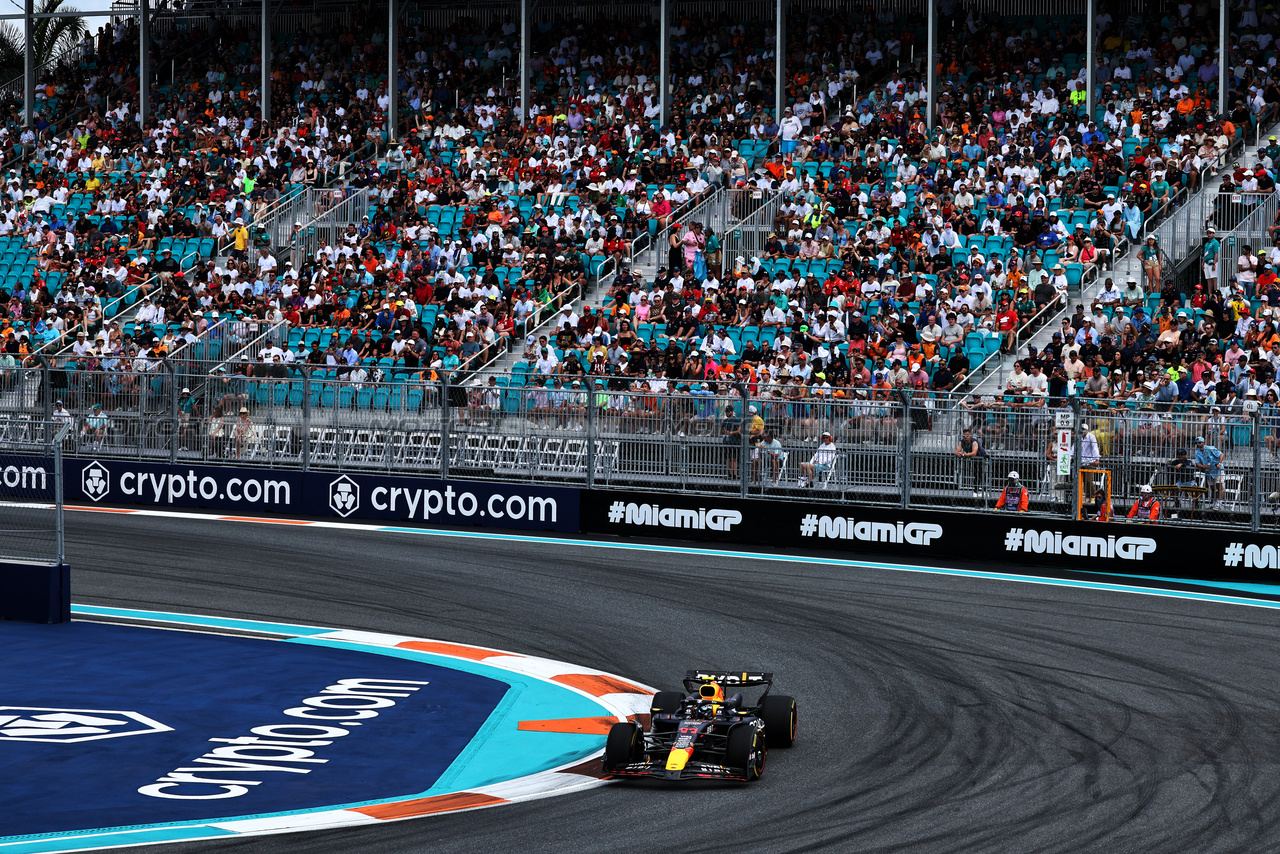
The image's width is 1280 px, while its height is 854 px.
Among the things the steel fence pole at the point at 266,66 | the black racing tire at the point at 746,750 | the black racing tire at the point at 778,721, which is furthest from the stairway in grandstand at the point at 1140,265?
the steel fence pole at the point at 266,66

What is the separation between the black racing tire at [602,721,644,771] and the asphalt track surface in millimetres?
182

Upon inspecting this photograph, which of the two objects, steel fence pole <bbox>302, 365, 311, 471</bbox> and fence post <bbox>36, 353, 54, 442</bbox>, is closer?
→ steel fence pole <bbox>302, 365, 311, 471</bbox>

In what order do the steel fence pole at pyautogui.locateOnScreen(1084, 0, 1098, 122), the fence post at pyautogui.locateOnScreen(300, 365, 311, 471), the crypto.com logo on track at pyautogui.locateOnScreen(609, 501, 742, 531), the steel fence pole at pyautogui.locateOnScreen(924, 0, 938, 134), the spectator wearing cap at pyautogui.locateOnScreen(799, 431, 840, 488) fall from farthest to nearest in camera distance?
the steel fence pole at pyautogui.locateOnScreen(924, 0, 938, 134), the steel fence pole at pyautogui.locateOnScreen(1084, 0, 1098, 122), the fence post at pyautogui.locateOnScreen(300, 365, 311, 471), the crypto.com logo on track at pyautogui.locateOnScreen(609, 501, 742, 531), the spectator wearing cap at pyautogui.locateOnScreen(799, 431, 840, 488)

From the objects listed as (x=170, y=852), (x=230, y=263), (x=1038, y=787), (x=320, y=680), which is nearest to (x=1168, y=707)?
(x=1038, y=787)

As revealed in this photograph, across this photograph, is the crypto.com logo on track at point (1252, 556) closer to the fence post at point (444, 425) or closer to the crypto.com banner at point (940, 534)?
the crypto.com banner at point (940, 534)

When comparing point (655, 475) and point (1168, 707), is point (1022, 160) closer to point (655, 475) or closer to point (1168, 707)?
point (655, 475)

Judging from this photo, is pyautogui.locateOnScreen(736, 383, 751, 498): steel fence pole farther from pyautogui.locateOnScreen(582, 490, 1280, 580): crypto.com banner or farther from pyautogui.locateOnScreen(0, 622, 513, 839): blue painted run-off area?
pyautogui.locateOnScreen(0, 622, 513, 839): blue painted run-off area

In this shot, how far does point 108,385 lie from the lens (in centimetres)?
2272

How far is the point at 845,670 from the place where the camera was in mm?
12617

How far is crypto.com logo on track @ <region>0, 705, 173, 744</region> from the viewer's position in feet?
33.9

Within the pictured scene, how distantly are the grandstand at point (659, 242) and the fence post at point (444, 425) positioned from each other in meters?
0.06

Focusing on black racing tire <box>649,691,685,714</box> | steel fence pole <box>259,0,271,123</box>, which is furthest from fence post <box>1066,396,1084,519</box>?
steel fence pole <box>259,0,271,123</box>

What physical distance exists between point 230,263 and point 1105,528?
61.4 feet

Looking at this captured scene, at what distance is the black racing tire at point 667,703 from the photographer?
33.0 ft
